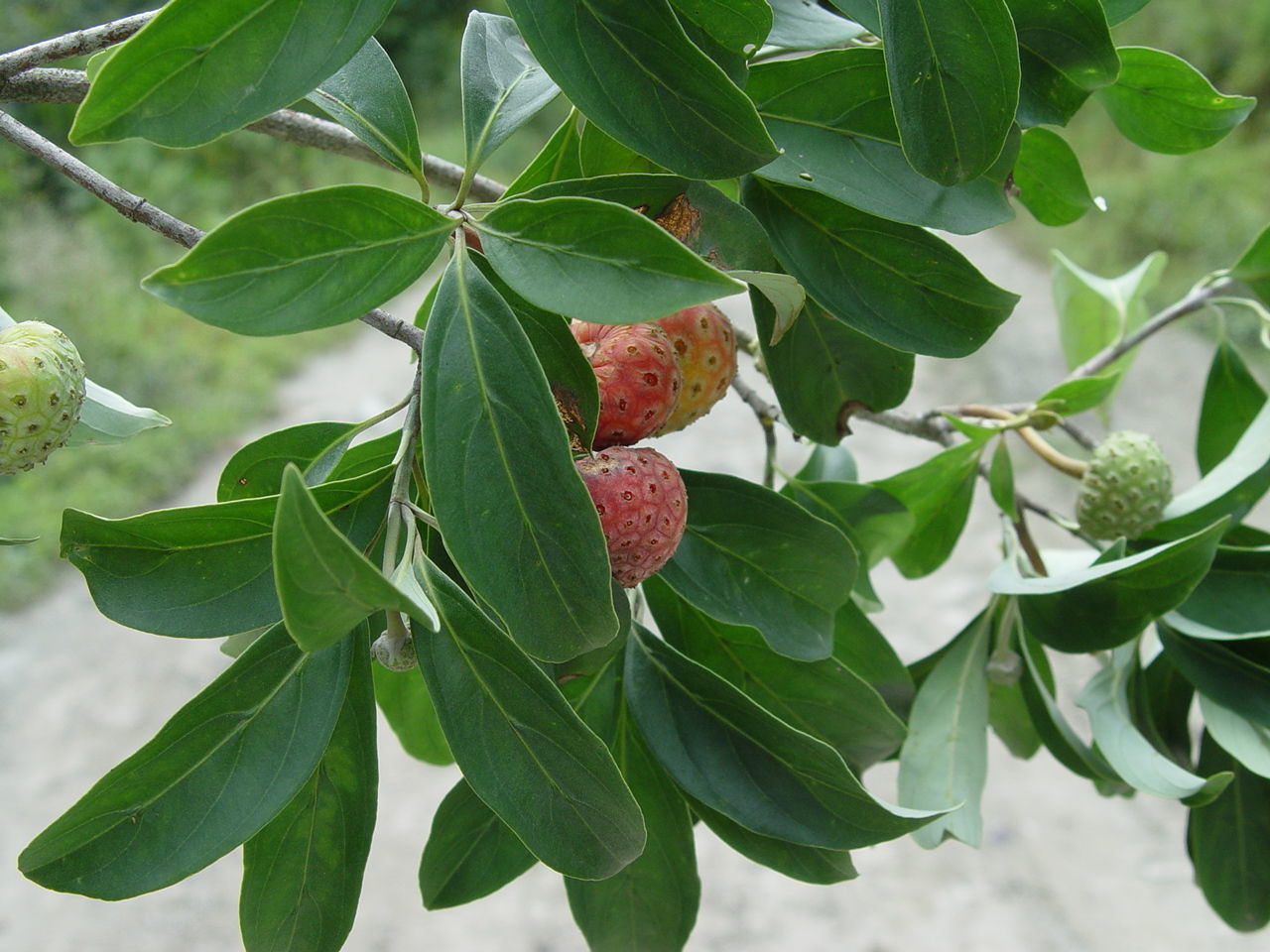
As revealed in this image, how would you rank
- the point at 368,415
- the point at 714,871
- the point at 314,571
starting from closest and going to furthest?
the point at 314,571, the point at 714,871, the point at 368,415

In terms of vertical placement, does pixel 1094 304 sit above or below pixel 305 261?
below

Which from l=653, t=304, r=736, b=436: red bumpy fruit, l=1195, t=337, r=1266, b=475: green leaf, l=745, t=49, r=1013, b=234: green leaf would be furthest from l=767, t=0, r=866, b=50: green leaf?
l=1195, t=337, r=1266, b=475: green leaf

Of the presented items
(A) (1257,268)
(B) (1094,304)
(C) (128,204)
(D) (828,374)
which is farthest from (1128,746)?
(C) (128,204)

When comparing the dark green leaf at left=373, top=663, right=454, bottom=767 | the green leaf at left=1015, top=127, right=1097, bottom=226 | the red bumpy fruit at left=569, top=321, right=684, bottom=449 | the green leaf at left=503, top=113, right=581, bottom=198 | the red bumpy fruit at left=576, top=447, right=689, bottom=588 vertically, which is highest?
the green leaf at left=503, top=113, right=581, bottom=198

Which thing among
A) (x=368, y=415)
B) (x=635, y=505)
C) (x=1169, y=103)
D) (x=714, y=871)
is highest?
(x=1169, y=103)

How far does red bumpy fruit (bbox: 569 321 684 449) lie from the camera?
479mm

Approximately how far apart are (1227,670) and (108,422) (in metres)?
0.70

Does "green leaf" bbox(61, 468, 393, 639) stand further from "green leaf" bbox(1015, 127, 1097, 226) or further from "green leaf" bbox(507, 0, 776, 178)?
"green leaf" bbox(1015, 127, 1097, 226)

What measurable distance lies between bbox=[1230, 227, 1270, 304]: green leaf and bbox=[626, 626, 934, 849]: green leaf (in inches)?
21.3

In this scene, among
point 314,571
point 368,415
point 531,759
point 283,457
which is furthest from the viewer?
point 368,415

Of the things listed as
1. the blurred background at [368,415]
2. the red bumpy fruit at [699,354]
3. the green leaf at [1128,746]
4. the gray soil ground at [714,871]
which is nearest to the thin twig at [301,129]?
the red bumpy fruit at [699,354]

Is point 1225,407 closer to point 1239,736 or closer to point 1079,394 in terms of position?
point 1079,394

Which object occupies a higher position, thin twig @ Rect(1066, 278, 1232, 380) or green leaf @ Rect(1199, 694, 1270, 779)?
thin twig @ Rect(1066, 278, 1232, 380)

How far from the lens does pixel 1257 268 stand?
79 centimetres
